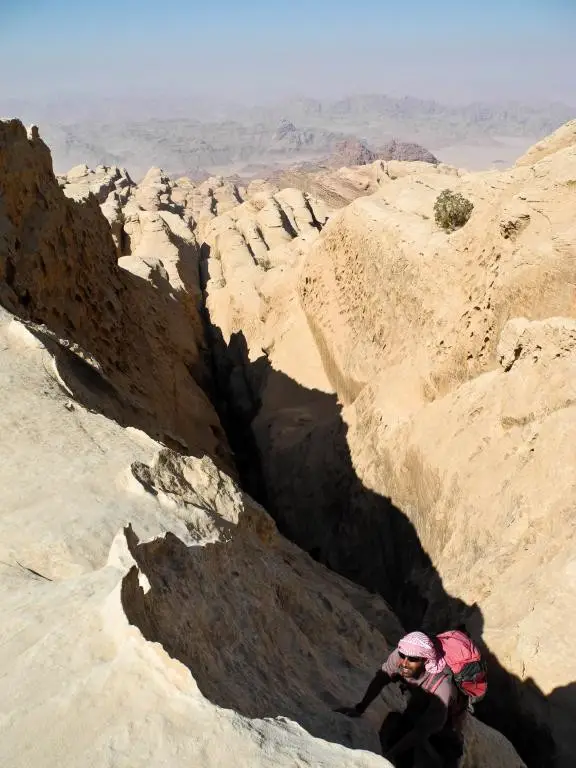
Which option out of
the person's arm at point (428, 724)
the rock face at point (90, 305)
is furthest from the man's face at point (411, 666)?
the rock face at point (90, 305)

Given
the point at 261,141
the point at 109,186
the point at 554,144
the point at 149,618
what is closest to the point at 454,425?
the point at 554,144

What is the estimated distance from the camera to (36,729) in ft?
9.04

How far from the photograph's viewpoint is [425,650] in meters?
3.68

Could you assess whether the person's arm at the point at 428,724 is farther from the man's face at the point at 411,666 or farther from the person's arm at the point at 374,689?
the person's arm at the point at 374,689

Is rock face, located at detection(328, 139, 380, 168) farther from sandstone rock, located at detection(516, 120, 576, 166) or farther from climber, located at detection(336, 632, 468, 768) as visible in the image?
climber, located at detection(336, 632, 468, 768)

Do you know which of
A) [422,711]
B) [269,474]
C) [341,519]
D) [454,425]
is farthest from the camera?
[269,474]

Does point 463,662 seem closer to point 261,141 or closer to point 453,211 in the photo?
point 453,211

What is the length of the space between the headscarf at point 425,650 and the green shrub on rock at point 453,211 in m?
11.1

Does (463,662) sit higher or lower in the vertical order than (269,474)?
higher

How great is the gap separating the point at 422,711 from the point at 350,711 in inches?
25.5

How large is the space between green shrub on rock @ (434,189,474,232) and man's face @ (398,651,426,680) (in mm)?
11216

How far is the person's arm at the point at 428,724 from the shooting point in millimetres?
3701

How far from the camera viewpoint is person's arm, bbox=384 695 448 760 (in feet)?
12.1

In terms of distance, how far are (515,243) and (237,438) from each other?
10.0 meters
